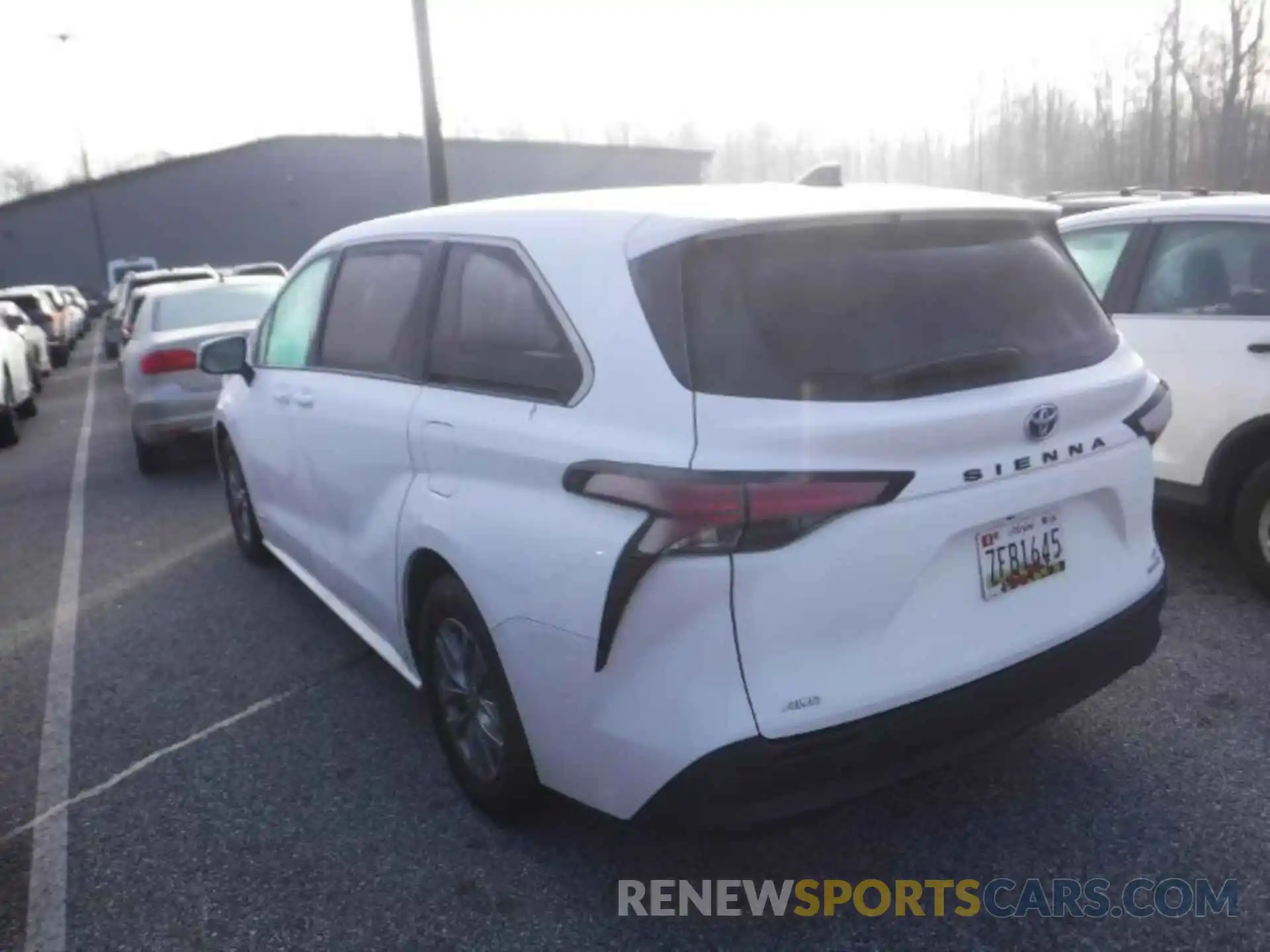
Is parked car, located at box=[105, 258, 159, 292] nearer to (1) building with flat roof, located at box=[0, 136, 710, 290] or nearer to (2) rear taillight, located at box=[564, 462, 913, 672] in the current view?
(1) building with flat roof, located at box=[0, 136, 710, 290]

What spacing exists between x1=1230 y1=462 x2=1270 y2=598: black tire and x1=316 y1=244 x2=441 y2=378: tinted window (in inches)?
135

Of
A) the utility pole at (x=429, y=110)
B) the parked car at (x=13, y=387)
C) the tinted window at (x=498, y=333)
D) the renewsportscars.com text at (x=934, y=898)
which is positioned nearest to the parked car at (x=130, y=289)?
the parked car at (x=13, y=387)

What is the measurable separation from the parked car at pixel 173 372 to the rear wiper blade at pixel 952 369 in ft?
23.8

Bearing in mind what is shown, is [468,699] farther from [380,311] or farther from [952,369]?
[952,369]

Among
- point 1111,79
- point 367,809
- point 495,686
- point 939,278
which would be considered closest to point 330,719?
point 367,809

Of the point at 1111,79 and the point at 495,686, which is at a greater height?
the point at 1111,79

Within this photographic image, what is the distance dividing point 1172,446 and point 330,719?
3.74 meters

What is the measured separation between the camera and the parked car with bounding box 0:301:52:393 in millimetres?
16442

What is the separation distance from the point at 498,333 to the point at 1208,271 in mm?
3451

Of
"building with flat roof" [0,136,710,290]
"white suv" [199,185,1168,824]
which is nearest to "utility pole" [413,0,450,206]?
"white suv" [199,185,1168,824]

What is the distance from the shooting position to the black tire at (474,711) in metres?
3.06

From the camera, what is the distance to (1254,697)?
385 cm

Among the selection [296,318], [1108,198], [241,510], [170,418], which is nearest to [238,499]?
[241,510]

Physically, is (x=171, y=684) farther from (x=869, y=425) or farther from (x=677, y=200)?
(x=869, y=425)
